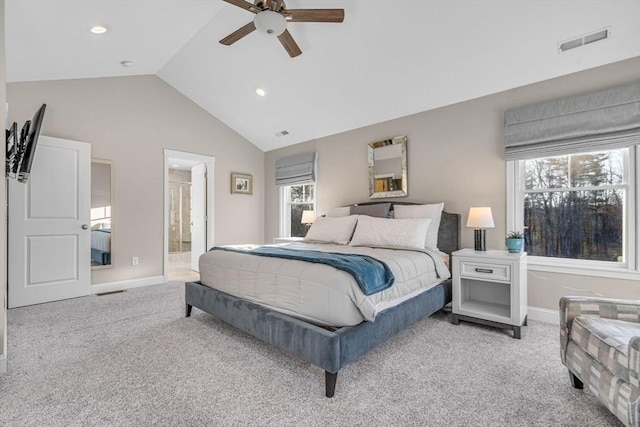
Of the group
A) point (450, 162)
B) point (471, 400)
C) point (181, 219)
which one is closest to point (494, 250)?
point (450, 162)

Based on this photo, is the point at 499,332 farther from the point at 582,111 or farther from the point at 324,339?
the point at 582,111

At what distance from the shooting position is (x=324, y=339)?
181 centimetres

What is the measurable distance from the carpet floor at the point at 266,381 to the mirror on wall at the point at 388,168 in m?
1.89

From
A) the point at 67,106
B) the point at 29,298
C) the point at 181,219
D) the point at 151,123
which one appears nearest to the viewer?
the point at 29,298

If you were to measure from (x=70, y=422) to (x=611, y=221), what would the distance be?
4.22 meters

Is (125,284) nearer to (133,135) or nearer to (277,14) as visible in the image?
(133,135)

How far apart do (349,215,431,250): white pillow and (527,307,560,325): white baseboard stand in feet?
4.22

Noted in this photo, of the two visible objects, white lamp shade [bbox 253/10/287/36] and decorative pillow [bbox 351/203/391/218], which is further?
decorative pillow [bbox 351/203/391/218]

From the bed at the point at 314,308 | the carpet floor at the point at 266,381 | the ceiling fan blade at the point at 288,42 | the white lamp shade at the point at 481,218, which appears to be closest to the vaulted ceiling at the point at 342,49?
the ceiling fan blade at the point at 288,42

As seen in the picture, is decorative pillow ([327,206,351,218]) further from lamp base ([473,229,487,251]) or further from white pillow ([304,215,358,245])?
lamp base ([473,229,487,251])

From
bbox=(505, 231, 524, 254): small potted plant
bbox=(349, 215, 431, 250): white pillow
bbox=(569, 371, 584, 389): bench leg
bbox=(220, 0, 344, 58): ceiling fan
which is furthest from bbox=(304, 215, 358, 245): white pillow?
bbox=(569, 371, 584, 389): bench leg

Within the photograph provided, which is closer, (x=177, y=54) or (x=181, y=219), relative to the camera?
(x=177, y=54)

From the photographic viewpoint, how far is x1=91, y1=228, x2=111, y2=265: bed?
4219 mm

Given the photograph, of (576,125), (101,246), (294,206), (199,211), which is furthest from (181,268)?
(576,125)
